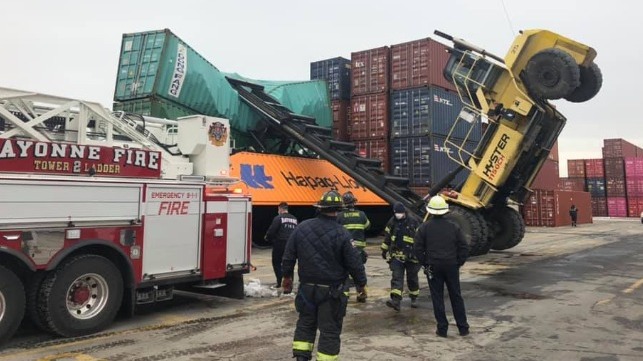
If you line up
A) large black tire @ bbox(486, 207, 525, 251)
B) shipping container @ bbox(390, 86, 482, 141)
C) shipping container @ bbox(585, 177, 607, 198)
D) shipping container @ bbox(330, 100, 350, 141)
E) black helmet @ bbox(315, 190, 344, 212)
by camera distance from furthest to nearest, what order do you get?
shipping container @ bbox(585, 177, 607, 198)
shipping container @ bbox(330, 100, 350, 141)
shipping container @ bbox(390, 86, 482, 141)
large black tire @ bbox(486, 207, 525, 251)
black helmet @ bbox(315, 190, 344, 212)

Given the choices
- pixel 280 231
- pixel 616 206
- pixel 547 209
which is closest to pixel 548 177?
pixel 547 209

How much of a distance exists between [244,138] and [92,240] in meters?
11.6

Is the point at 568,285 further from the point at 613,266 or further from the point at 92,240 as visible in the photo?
the point at 92,240

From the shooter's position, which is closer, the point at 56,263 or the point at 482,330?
the point at 56,263

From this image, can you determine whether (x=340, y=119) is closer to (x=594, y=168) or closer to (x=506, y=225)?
(x=506, y=225)

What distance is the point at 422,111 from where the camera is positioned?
19.3m

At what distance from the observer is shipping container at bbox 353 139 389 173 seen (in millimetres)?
20297

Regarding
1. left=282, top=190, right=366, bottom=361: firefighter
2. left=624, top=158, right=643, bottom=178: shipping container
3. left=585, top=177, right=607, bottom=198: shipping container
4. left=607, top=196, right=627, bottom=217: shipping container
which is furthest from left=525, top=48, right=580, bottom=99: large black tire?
left=585, top=177, right=607, bottom=198: shipping container

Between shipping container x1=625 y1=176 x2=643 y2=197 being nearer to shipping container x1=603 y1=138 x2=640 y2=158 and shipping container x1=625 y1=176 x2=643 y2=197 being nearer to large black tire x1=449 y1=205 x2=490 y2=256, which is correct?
shipping container x1=603 y1=138 x2=640 y2=158

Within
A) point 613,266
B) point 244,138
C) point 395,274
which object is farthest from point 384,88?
point 395,274

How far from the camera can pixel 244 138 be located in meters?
17.2

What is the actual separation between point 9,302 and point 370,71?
687 inches

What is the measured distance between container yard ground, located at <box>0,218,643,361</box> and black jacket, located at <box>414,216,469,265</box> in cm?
86

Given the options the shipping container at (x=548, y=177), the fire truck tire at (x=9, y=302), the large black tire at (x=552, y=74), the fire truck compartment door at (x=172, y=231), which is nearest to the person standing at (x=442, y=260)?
the fire truck compartment door at (x=172, y=231)
